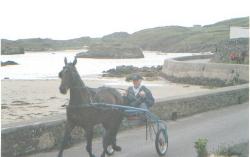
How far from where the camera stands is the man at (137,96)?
991 cm

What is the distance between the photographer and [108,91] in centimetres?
955

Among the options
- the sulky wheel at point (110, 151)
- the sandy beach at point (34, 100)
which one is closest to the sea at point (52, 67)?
the sandy beach at point (34, 100)

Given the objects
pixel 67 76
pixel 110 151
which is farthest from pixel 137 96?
pixel 67 76

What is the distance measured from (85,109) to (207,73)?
25.6m

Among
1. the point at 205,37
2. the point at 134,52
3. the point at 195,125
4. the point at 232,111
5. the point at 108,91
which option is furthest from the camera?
the point at 205,37

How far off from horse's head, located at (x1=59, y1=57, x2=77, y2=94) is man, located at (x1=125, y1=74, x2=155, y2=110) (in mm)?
1726

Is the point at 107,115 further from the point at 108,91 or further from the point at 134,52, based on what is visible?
the point at 134,52

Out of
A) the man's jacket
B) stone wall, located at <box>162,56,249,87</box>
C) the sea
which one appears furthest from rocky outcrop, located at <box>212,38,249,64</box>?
the man's jacket

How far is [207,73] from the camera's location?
33.6m

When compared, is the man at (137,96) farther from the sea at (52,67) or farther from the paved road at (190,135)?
the sea at (52,67)

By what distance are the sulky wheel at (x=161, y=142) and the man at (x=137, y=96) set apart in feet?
1.98

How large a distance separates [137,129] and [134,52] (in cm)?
10187

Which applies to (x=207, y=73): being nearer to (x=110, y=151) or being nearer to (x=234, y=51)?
(x=234, y=51)

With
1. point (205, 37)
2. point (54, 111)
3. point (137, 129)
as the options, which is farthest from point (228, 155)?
point (205, 37)
